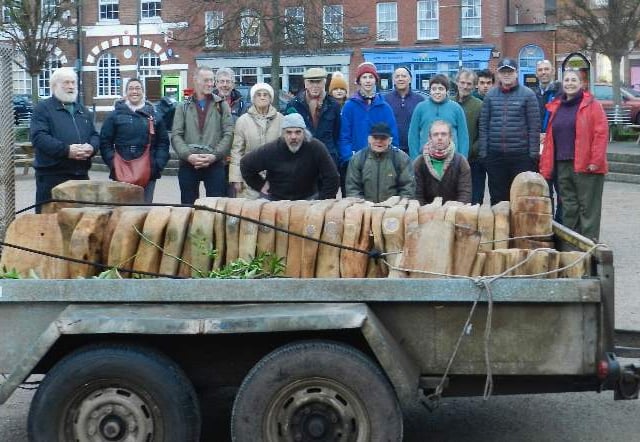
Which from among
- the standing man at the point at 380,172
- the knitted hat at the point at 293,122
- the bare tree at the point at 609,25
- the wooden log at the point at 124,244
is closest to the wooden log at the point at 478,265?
the wooden log at the point at 124,244

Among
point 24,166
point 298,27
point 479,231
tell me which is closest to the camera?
point 479,231

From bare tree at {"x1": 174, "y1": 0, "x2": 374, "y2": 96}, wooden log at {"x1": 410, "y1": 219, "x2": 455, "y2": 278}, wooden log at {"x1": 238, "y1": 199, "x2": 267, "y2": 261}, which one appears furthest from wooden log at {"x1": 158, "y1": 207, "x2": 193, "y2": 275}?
bare tree at {"x1": 174, "y1": 0, "x2": 374, "y2": 96}

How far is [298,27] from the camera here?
36.2 m

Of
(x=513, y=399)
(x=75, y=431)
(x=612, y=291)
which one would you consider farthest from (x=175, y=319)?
(x=513, y=399)

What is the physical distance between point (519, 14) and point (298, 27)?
2725cm

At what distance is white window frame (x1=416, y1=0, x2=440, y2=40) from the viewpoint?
189ft

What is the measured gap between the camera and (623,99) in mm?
40281

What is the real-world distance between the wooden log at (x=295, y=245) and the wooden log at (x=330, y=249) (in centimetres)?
10

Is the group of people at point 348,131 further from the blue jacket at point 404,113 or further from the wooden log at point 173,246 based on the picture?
the wooden log at point 173,246

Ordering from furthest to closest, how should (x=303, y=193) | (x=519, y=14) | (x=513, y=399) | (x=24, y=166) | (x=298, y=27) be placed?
(x=519, y=14)
(x=298, y=27)
(x=24, y=166)
(x=303, y=193)
(x=513, y=399)

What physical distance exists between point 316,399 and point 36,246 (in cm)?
179

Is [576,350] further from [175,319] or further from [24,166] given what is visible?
[24,166]

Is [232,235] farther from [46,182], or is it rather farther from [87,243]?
[46,182]

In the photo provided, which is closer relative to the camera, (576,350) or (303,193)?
(576,350)
